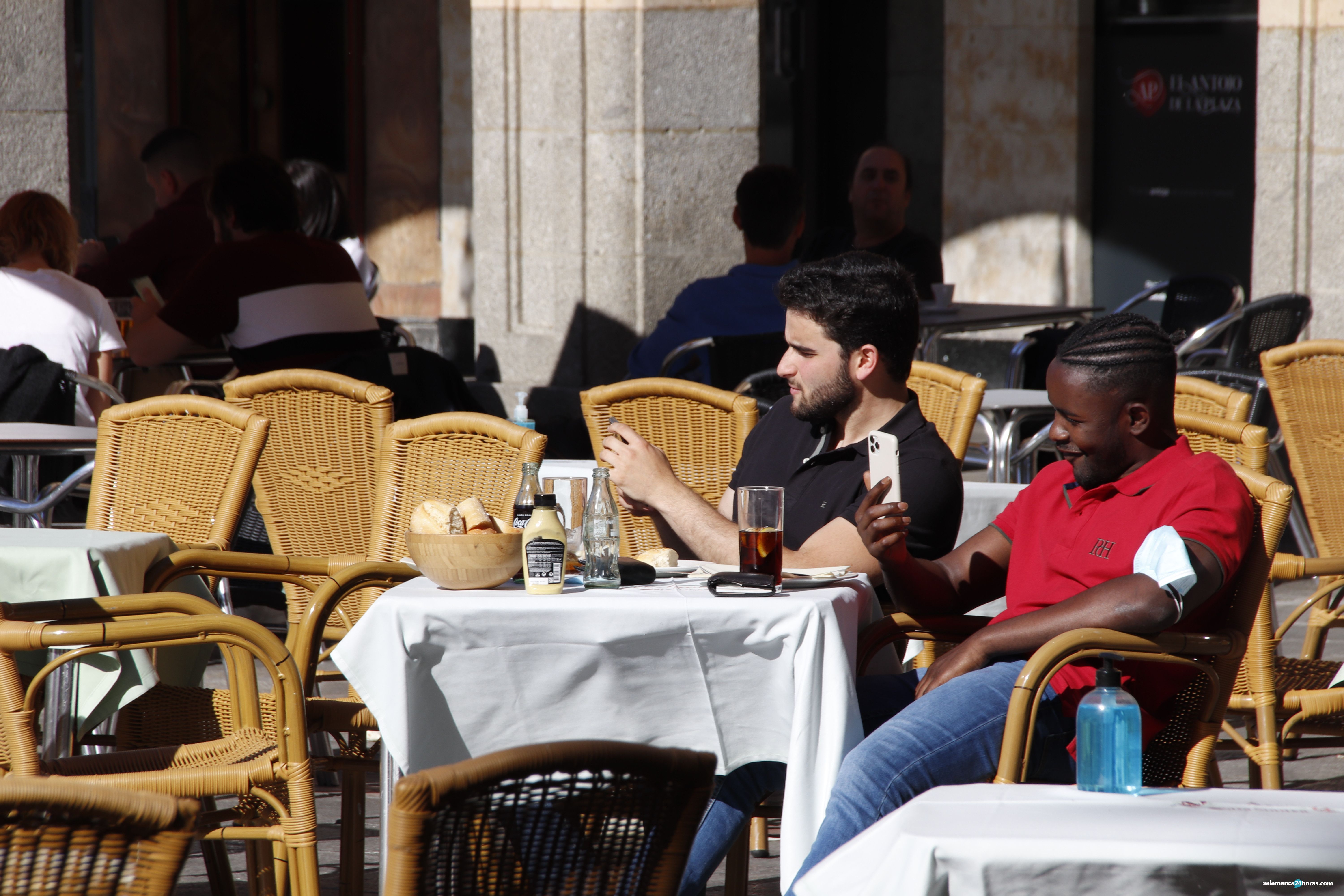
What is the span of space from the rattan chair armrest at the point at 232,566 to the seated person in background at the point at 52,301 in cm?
210

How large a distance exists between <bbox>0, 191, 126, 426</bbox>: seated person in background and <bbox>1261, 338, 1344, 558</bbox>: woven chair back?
12.6 ft

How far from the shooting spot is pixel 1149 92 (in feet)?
31.6

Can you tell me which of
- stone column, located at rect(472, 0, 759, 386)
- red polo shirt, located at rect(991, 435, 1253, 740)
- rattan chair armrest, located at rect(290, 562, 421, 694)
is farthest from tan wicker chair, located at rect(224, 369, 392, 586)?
stone column, located at rect(472, 0, 759, 386)

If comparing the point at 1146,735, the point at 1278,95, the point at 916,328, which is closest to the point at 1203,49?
the point at 1278,95

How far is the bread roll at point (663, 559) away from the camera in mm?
3352

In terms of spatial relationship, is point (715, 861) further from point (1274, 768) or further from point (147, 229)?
point (147, 229)

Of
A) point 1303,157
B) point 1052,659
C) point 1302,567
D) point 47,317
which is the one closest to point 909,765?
point 1052,659

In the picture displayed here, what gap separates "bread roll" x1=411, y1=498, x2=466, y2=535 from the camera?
3.14 metres

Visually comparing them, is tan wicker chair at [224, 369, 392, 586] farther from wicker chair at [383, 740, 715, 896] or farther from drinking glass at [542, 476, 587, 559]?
wicker chair at [383, 740, 715, 896]

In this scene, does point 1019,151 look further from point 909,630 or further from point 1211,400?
point 909,630

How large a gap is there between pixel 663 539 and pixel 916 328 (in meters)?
0.73

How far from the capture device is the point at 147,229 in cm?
779

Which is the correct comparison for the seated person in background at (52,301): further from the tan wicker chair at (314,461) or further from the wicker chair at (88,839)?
the wicker chair at (88,839)

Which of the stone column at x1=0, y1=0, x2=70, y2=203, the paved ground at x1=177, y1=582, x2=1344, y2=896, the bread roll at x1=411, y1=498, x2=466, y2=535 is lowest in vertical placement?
the paved ground at x1=177, y1=582, x2=1344, y2=896
